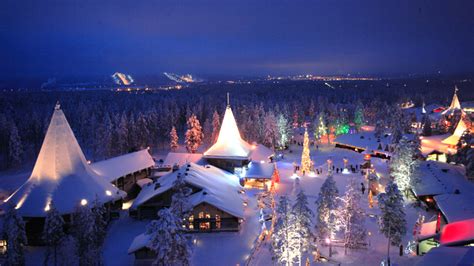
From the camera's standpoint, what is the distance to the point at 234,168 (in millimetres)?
37969

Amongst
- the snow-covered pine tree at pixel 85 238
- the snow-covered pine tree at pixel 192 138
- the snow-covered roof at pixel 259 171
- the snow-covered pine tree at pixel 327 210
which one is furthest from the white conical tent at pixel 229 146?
the snow-covered pine tree at pixel 85 238

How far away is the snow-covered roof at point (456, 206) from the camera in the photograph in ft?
75.9

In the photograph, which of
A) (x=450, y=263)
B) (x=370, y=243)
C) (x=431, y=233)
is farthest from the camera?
(x=370, y=243)

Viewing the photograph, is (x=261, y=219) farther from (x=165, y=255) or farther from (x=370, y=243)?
(x=165, y=255)

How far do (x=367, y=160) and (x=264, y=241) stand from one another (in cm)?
2326

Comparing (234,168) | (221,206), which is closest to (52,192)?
(221,206)

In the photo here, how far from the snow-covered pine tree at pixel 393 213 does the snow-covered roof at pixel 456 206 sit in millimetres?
4218

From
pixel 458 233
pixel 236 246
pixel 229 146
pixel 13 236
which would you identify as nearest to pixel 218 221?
pixel 236 246

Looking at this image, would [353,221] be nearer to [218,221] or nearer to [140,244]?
[218,221]

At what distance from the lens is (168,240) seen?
628 inches

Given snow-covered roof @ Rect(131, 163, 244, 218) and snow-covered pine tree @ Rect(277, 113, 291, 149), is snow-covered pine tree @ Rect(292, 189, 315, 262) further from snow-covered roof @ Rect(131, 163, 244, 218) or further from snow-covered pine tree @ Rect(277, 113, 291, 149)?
snow-covered pine tree @ Rect(277, 113, 291, 149)

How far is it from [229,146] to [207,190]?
12555 millimetres

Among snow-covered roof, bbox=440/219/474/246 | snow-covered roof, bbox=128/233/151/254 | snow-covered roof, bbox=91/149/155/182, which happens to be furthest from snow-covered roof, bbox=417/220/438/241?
snow-covered roof, bbox=91/149/155/182

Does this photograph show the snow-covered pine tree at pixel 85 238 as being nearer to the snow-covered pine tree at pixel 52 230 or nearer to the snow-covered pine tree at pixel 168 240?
the snow-covered pine tree at pixel 52 230
